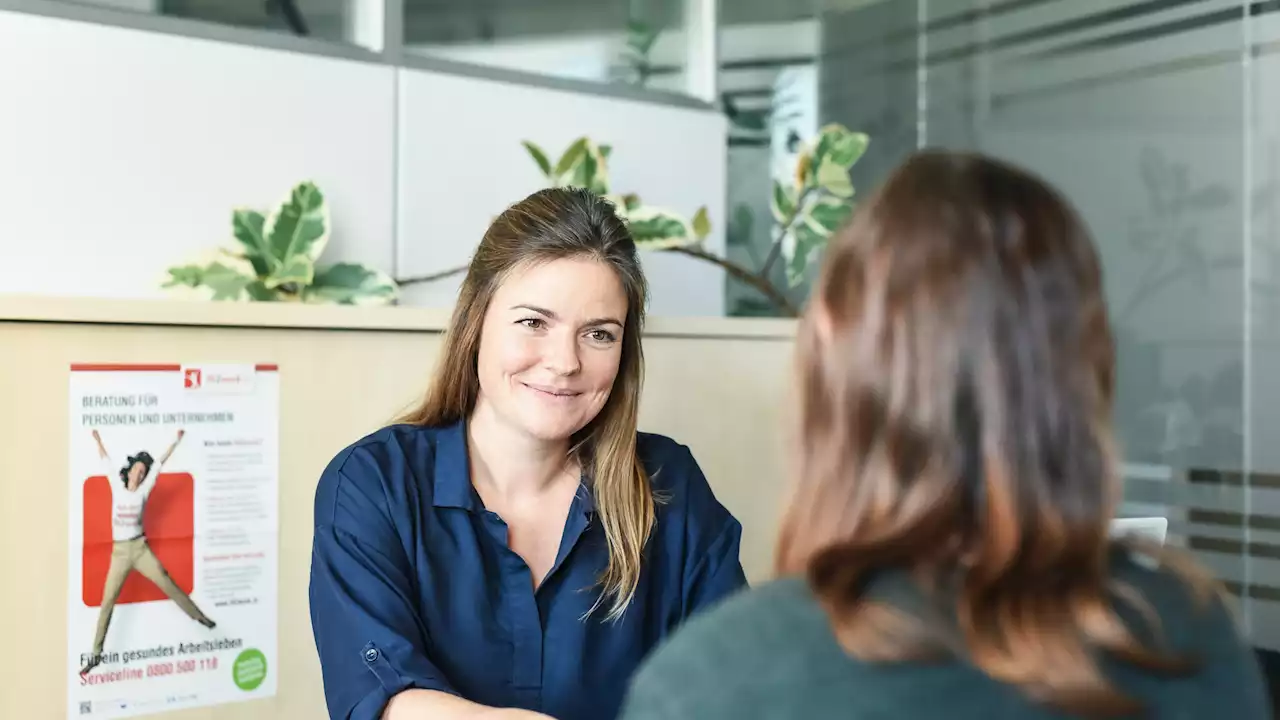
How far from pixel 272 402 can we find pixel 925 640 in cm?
116

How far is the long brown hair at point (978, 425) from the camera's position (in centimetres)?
71

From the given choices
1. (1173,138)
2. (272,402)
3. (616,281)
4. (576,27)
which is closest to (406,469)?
(272,402)

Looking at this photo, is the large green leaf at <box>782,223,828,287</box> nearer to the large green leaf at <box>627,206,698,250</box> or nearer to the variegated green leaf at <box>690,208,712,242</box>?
the variegated green leaf at <box>690,208,712,242</box>

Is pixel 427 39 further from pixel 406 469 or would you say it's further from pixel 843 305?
pixel 843 305

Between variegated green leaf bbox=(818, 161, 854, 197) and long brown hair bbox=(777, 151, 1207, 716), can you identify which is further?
variegated green leaf bbox=(818, 161, 854, 197)

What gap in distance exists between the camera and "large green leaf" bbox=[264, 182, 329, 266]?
2051 millimetres

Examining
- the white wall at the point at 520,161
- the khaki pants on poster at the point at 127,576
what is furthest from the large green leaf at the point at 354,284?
the khaki pants on poster at the point at 127,576

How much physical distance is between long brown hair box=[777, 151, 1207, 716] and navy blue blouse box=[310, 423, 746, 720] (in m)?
0.77

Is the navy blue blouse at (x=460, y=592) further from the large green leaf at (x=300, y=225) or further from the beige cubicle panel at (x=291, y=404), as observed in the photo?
the large green leaf at (x=300, y=225)

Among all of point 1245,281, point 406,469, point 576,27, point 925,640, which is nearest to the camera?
point 925,640

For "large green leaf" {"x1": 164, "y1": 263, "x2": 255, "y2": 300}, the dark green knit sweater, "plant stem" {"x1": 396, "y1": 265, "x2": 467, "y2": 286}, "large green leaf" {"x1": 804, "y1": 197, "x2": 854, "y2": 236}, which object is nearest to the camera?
the dark green knit sweater

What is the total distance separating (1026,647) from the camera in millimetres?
688

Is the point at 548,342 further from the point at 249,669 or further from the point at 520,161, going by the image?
the point at 520,161

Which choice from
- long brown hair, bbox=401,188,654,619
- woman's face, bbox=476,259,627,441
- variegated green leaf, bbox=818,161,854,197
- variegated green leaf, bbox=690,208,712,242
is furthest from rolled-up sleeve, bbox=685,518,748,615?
variegated green leaf, bbox=818,161,854,197
